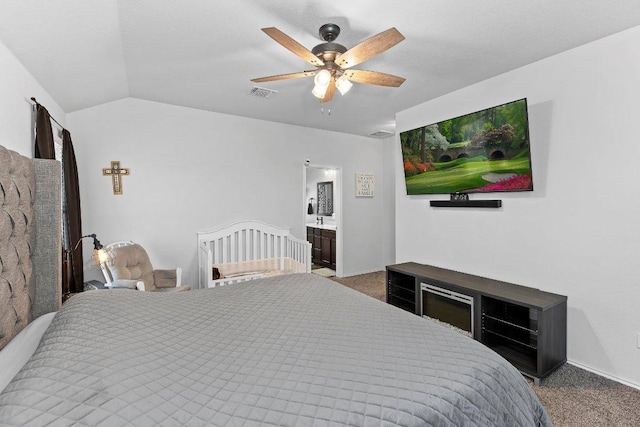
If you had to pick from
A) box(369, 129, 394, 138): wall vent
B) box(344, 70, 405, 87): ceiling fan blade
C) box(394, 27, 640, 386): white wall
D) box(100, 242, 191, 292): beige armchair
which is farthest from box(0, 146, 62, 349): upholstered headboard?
box(369, 129, 394, 138): wall vent

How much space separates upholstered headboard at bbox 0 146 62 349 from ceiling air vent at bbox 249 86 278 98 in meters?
1.92

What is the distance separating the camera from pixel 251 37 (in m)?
2.21

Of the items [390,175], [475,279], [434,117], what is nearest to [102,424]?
[475,279]

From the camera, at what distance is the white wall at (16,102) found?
1.81m

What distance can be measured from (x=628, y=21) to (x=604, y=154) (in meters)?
0.93

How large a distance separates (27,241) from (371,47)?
7.82 ft

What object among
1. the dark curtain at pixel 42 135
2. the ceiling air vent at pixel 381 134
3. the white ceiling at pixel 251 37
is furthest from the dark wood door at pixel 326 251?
the dark curtain at pixel 42 135

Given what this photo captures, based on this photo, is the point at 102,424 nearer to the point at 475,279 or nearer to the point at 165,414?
the point at 165,414

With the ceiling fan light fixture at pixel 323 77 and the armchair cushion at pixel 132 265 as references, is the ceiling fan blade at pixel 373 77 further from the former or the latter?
the armchair cushion at pixel 132 265

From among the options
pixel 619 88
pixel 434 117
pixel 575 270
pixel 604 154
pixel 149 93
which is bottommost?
pixel 575 270

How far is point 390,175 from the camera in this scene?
5.82 meters

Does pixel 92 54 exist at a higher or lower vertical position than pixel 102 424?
higher

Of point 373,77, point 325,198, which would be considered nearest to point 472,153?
point 373,77

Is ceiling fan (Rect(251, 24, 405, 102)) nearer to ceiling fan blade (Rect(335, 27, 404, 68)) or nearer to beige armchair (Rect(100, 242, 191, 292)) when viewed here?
ceiling fan blade (Rect(335, 27, 404, 68))
